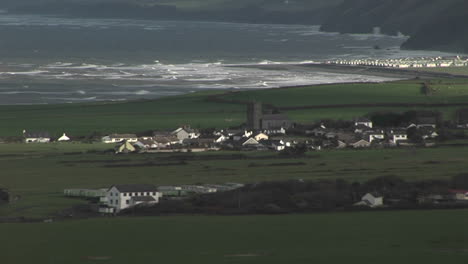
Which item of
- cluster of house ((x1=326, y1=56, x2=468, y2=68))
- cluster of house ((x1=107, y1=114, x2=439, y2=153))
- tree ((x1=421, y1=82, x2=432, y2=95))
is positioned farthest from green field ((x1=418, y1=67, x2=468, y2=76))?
cluster of house ((x1=107, y1=114, x2=439, y2=153))

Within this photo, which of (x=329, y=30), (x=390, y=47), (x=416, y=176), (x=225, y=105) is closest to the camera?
(x=416, y=176)

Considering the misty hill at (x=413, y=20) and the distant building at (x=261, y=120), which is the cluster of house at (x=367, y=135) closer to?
the distant building at (x=261, y=120)

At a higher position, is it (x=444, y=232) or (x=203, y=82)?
(x=203, y=82)

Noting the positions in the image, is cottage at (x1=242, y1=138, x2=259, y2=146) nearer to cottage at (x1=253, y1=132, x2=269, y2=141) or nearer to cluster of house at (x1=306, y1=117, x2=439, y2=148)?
cottage at (x1=253, y1=132, x2=269, y2=141)

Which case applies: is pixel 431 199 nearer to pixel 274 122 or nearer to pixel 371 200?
pixel 371 200

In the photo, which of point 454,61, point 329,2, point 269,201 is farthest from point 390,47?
point 269,201

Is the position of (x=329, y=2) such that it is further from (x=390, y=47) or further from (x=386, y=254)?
(x=386, y=254)
